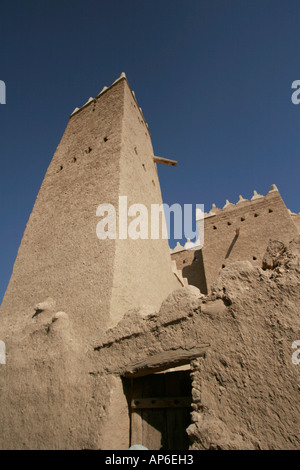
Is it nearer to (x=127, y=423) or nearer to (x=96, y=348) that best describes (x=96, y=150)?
(x=96, y=348)

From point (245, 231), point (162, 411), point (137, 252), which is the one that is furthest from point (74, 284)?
point (245, 231)

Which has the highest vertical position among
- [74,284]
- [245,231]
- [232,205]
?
[232,205]

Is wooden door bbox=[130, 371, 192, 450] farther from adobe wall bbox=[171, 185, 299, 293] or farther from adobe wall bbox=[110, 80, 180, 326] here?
adobe wall bbox=[171, 185, 299, 293]

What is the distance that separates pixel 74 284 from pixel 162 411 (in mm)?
1932

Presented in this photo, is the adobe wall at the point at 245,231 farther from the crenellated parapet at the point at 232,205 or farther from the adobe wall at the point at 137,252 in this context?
the adobe wall at the point at 137,252

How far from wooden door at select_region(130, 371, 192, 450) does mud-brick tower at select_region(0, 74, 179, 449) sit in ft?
1.54

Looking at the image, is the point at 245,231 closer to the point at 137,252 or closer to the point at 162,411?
the point at 137,252

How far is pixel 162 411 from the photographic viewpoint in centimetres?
279

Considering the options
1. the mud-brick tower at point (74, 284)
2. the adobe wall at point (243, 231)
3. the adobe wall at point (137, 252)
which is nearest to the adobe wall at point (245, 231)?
the adobe wall at point (243, 231)

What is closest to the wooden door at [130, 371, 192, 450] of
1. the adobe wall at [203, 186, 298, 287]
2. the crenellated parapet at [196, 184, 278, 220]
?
the adobe wall at [203, 186, 298, 287]

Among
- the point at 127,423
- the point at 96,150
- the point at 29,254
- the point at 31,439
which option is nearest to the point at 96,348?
the point at 127,423

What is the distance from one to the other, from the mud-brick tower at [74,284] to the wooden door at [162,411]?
0.47m

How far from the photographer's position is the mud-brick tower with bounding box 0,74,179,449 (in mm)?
2846

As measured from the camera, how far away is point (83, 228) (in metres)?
4.19
